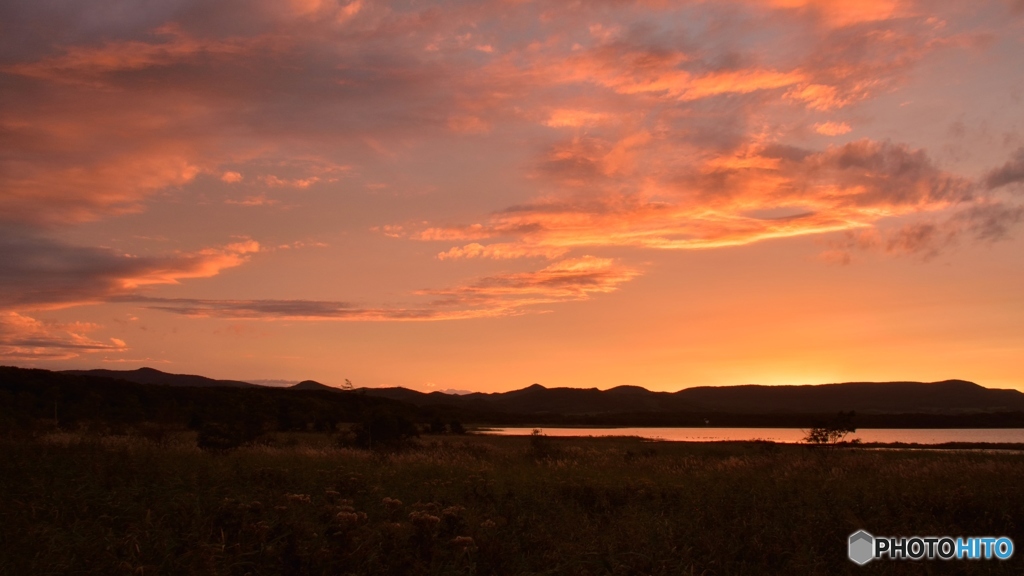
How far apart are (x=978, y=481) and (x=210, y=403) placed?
246 feet

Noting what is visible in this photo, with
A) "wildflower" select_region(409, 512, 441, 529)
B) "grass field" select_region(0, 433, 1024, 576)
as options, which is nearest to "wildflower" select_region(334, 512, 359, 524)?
"grass field" select_region(0, 433, 1024, 576)

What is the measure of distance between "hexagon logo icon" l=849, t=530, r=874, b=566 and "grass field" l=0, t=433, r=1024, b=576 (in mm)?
182

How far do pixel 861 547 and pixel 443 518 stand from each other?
641 cm

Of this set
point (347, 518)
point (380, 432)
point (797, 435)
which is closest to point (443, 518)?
point (347, 518)

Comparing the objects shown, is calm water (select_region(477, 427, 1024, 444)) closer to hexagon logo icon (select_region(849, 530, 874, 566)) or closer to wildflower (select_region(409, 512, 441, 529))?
hexagon logo icon (select_region(849, 530, 874, 566))

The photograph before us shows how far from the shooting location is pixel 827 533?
1053cm

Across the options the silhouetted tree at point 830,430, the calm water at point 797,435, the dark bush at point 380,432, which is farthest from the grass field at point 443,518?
the calm water at point 797,435

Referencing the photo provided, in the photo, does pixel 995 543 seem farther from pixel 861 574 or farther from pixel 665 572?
pixel 665 572

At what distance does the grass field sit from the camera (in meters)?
7.65

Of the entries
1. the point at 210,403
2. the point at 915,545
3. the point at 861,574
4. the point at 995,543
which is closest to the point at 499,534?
the point at 861,574

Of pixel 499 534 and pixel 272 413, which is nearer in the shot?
pixel 499 534

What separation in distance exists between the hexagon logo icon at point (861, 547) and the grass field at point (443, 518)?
0.60 feet

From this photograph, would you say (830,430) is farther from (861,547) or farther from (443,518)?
(443,518)

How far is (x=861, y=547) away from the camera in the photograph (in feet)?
33.1
